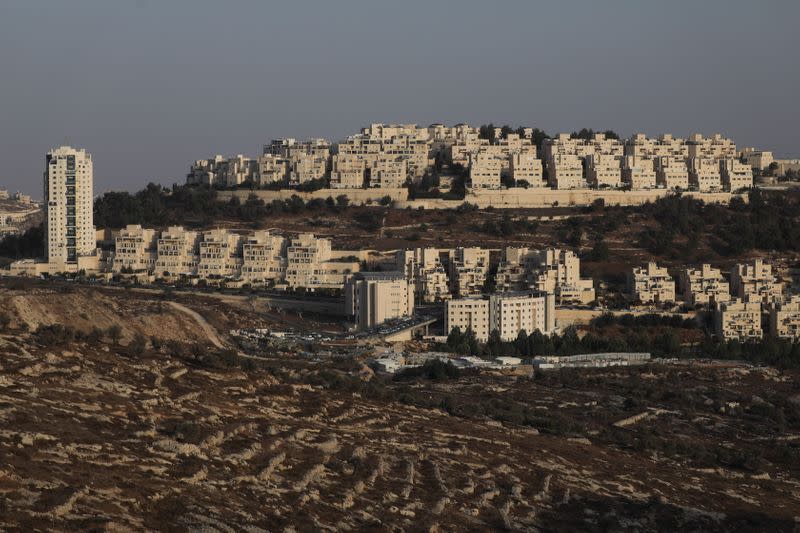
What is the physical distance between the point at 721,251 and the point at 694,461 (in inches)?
1069

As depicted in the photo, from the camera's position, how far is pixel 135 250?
4862 centimetres

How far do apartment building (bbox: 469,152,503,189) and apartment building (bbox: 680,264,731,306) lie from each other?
41.2 feet

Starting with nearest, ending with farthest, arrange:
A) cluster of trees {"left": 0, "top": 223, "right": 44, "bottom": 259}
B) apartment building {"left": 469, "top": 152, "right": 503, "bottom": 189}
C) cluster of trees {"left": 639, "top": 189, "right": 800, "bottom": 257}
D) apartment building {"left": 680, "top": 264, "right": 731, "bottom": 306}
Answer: apartment building {"left": 680, "top": 264, "right": 731, "bottom": 306} → cluster of trees {"left": 639, "top": 189, "right": 800, "bottom": 257} → cluster of trees {"left": 0, "top": 223, "right": 44, "bottom": 259} → apartment building {"left": 469, "top": 152, "right": 503, "bottom": 189}

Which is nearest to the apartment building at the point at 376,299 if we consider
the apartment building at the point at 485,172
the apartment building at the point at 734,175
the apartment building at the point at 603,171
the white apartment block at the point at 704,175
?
the apartment building at the point at 485,172

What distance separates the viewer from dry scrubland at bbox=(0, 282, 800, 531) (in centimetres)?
1564

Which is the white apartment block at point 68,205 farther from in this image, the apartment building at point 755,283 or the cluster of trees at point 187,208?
the apartment building at point 755,283

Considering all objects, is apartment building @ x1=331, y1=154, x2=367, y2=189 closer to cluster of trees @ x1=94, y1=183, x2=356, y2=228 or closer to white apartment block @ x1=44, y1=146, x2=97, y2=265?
cluster of trees @ x1=94, y1=183, x2=356, y2=228

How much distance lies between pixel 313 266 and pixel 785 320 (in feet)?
42.9

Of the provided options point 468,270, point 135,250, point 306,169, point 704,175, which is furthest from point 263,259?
point 704,175

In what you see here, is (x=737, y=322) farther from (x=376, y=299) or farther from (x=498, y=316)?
(x=376, y=299)

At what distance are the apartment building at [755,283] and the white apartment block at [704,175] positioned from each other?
1423 cm

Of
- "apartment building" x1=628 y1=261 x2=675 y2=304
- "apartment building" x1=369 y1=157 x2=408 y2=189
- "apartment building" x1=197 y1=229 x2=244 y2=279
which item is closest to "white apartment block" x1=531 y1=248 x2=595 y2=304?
"apartment building" x1=628 y1=261 x2=675 y2=304

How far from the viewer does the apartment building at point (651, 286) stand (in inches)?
1752

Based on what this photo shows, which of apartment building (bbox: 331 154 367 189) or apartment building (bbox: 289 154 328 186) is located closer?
apartment building (bbox: 331 154 367 189)
